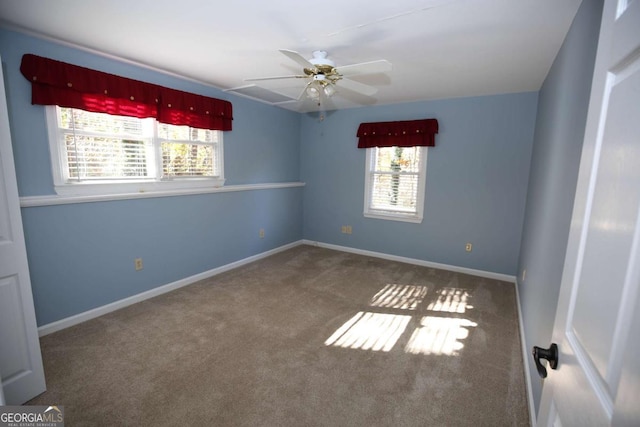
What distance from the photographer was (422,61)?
2.60 m

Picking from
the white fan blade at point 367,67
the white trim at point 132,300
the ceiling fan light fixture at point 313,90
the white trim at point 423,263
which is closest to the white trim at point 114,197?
the white trim at point 132,300

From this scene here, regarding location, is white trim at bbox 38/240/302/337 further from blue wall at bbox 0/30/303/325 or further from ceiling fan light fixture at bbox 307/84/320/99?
ceiling fan light fixture at bbox 307/84/320/99

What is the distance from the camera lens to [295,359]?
2.21 meters

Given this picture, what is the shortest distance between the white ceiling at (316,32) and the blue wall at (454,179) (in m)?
0.77

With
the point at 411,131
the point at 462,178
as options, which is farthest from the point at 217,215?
the point at 462,178

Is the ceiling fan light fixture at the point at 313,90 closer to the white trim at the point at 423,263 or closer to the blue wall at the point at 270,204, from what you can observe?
the blue wall at the point at 270,204

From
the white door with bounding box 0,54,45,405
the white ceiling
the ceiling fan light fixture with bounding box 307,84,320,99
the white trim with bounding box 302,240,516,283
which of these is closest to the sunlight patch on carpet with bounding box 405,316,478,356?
the white trim with bounding box 302,240,516,283

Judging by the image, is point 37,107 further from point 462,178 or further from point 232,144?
point 462,178

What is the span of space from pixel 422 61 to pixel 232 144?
98.9 inches

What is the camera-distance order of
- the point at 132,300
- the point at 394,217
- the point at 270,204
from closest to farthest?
the point at 132,300 → the point at 394,217 → the point at 270,204

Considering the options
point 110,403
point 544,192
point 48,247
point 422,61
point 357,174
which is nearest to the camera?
point 110,403
